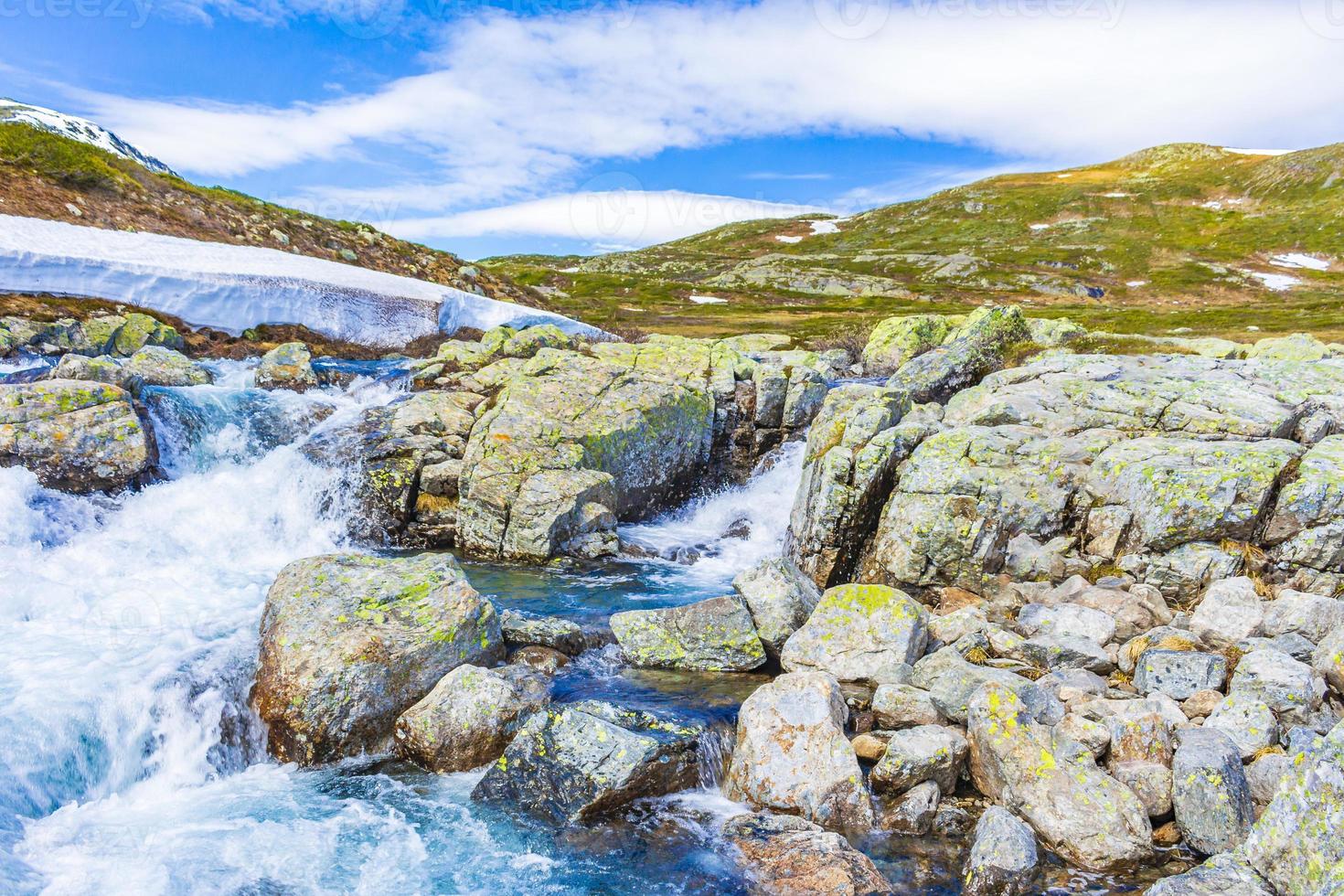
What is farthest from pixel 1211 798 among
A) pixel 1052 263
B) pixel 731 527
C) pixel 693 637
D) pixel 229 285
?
pixel 1052 263

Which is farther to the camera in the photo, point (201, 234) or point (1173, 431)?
point (201, 234)

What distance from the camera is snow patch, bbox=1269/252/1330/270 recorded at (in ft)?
414

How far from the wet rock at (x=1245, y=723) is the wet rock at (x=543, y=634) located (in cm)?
1039

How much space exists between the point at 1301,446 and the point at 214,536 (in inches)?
1065

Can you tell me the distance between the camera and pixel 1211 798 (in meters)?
8.51

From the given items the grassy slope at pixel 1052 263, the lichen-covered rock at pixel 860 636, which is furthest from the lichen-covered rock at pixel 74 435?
the grassy slope at pixel 1052 263

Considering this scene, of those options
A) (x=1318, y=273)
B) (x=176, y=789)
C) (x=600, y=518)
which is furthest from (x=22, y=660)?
(x=1318, y=273)

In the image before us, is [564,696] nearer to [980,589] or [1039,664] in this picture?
[1039,664]

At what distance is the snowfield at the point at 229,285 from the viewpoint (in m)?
33.6

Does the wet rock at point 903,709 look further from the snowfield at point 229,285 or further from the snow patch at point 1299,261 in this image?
the snow patch at point 1299,261

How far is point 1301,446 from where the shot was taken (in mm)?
15992

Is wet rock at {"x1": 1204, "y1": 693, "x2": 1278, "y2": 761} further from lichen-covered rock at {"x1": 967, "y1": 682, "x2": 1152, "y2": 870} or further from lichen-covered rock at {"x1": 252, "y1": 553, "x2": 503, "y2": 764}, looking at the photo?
lichen-covered rock at {"x1": 252, "y1": 553, "x2": 503, "y2": 764}

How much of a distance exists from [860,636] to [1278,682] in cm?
602

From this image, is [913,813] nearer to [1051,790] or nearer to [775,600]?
[1051,790]
